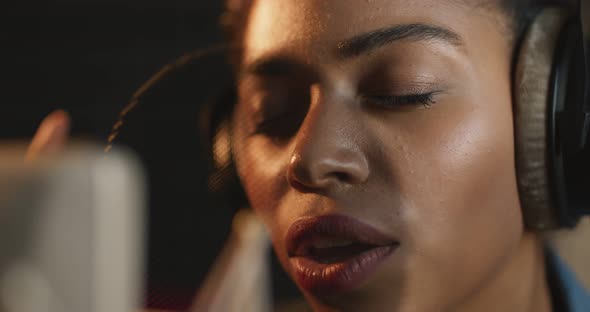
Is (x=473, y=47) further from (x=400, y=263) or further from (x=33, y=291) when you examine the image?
(x=33, y=291)

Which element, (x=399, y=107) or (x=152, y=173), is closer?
(x=399, y=107)

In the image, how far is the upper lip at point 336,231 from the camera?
860 mm

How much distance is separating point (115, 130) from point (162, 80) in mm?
120

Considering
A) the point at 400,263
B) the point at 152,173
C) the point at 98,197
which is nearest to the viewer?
the point at 98,197

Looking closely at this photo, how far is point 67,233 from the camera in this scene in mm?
582

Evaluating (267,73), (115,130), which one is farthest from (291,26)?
(115,130)

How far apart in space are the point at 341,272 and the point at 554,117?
370mm

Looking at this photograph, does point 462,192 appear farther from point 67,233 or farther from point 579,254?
point 579,254

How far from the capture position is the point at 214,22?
2420 mm

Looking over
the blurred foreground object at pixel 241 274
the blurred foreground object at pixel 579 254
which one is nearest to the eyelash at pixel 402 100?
the blurred foreground object at pixel 241 274

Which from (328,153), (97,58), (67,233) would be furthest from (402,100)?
(97,58)

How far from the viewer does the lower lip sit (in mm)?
875

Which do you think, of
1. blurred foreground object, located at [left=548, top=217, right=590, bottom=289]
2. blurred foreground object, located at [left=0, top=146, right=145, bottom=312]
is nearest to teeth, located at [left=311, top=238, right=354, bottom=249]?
blurred foreground object, located at [left=0, top=146, right=145, bottom=312]

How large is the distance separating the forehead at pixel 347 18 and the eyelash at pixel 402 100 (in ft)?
0.30
